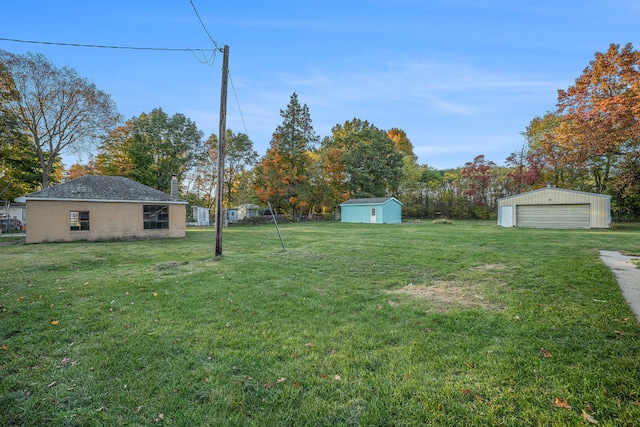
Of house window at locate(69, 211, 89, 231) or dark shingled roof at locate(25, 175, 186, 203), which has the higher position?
dark shingled roof at locate(25, 175, 186, 203)

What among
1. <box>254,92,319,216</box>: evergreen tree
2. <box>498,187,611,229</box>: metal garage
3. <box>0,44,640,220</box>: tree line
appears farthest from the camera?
<box>254,92,319,216</box>: evergreen tree

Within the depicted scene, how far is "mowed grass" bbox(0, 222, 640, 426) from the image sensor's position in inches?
81.0

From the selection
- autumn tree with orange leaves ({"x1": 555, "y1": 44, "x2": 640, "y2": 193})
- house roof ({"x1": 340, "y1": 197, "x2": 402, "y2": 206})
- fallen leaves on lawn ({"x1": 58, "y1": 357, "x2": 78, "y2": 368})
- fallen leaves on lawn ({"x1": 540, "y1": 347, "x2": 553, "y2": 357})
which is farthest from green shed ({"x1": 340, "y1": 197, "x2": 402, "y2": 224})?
fallen leaves on lawn ({"x1": 58, "y1": 357, "x2": 78, "y2": 368})

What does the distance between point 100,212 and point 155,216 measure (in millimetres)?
2427

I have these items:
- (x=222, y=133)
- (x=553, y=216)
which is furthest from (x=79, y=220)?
(x=553, y=216)

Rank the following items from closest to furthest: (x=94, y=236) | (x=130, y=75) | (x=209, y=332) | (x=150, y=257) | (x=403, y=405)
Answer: (x=403, y=405), (x=209, y=332), (x=150, y=257), (x=130, y=75), (x=94, y=236)

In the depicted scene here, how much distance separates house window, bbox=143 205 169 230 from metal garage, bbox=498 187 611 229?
23.1 m

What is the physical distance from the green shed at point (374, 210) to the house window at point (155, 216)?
18.4 meters

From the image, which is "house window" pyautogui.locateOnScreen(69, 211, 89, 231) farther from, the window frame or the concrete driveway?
the concrete driveway

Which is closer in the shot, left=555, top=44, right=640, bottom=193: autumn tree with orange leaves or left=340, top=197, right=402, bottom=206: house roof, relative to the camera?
left=555, top=44, right=640, bottom=193: autumn tree with orange leaves

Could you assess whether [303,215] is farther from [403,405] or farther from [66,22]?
[403,405]

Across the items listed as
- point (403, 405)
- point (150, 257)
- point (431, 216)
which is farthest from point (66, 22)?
point (431, 216)

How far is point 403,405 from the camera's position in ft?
6.88

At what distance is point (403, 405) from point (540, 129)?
123 feet
